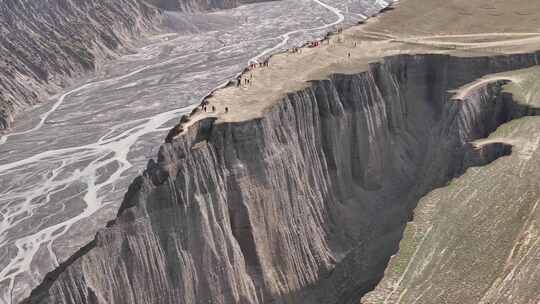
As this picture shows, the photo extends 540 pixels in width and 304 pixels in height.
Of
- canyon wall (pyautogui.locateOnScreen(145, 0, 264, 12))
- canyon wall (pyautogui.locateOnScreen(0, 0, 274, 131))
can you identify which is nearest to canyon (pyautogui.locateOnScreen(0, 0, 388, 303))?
canyon wall (pyautogui.locateOnScreen(0, 0, 274, 131))

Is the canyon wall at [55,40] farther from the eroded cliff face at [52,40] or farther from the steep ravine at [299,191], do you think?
the steep ravine at [299,191]

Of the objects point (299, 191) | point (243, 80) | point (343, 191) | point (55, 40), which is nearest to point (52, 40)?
point (55, 40)

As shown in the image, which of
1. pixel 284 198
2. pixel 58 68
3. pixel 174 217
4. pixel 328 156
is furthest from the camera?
pixel 58 68

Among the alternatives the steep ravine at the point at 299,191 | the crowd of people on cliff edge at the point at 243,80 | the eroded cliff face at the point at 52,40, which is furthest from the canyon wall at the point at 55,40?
the steep ravine at the point at 299,191

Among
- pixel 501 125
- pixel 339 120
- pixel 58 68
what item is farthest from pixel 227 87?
pixel 58 68

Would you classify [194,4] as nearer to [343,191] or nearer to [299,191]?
[343,191]

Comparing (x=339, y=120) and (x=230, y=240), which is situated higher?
(x=339, y=120)

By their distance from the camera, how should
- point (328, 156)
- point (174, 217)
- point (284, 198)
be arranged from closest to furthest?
point (174, 217) < point (284, 198) < point (328, 156)

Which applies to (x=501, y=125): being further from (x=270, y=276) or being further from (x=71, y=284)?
(x=71, y=284)
